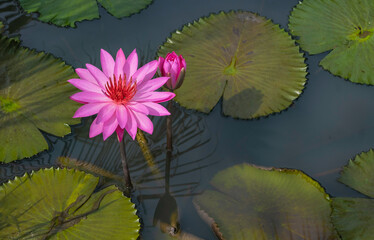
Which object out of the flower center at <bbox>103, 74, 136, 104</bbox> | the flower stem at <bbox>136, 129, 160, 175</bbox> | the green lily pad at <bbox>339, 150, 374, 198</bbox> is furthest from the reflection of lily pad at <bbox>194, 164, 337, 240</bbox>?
the flower center at <bbox>103, 74, 136, 104</bbox>

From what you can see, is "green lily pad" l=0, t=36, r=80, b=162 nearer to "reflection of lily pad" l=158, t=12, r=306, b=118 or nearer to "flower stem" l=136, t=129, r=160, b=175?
"flower stem" l=136, t=129, r=160, b=175

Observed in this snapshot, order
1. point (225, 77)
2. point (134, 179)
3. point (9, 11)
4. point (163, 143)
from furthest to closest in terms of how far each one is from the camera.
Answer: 1. point (9, 11)
2. point (225, 77)
3. point (163, 143)
4. point (134, 179)

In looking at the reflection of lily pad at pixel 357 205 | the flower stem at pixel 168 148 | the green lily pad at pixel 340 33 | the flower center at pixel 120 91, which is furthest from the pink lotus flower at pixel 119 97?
the green lily pad at pixel 340 33

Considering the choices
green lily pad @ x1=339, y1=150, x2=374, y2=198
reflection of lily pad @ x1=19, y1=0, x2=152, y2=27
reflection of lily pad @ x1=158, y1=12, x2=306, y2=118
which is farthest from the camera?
reflection of lily pad @ x1=19, y1=0, x2=152, y2=27

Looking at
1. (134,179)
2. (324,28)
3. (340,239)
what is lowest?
(340,239)

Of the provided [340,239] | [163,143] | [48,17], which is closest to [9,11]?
[48,17]

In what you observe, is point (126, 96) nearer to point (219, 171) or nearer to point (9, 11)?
point (219, 171)
